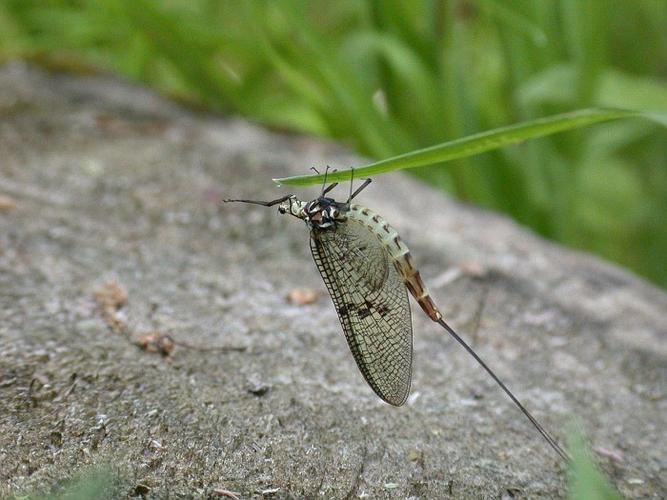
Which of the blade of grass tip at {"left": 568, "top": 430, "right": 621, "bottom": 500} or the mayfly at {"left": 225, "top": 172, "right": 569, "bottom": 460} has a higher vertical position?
the mayfly at {"left": 225, "top": 172, "right": 569, "bottom": 460}

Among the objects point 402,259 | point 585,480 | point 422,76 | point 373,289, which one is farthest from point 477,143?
point 422,76

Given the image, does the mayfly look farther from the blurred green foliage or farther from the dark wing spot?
the blurred green foliage

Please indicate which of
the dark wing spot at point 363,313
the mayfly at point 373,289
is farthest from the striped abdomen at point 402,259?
the dark wing spot at point 363,313

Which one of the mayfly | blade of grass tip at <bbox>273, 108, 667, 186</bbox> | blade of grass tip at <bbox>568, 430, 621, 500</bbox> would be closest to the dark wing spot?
the mayfly

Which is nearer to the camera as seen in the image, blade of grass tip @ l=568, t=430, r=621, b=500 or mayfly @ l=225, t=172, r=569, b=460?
blade of grass tip @ l=568, t=430, r=621, b=500

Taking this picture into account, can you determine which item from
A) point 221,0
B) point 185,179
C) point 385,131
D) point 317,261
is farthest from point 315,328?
point 221,0

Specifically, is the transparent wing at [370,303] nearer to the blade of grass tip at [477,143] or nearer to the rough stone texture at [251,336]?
the rough stone texture at [251,336]

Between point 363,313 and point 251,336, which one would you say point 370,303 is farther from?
point 251,336
